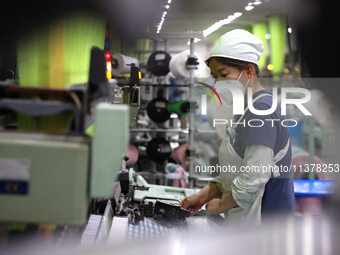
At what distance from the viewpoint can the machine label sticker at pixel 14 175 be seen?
2.57ft

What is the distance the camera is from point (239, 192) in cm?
167

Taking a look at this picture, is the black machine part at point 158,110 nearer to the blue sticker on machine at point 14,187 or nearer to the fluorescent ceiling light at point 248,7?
the fluorescent ceiling light at point 248,7

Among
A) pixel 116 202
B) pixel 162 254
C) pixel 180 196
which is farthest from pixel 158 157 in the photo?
pixel 162 254

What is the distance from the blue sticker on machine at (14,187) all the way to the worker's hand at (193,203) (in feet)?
3.96

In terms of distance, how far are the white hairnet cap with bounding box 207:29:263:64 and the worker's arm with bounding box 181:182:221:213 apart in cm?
72

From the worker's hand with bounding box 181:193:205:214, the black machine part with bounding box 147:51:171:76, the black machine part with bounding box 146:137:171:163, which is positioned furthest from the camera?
the black machine part with bounding box 146:137:171:163

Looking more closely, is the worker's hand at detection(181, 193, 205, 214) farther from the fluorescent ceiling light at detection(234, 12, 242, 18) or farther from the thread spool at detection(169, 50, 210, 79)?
the fluorescent ceiling light at detection(234, 12, 242, 18)

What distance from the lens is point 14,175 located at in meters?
0.79

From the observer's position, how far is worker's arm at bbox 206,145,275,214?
161cm

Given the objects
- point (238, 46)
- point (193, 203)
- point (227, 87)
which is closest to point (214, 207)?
point (193, 203)

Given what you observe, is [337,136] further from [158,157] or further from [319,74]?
[158,157]

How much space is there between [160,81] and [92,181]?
9.31ft

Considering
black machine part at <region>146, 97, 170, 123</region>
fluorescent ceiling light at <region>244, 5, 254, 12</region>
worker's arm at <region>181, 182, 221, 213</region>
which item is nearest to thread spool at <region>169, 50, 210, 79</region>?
black machine part at <region>146, 97, 170, 123</region>

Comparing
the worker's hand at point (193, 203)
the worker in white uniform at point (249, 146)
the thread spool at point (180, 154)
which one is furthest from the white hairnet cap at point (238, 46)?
the thread spool at point (180, 154)
